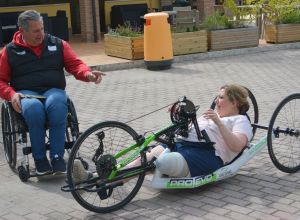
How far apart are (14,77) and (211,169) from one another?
75.1 inches

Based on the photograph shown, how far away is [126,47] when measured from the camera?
11.7 meters

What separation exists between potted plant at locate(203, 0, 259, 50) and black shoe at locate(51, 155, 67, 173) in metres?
8.48

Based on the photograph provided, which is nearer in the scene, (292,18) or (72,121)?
(72,121)

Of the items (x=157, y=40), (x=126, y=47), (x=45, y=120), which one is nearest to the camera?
(x=45, y=120)

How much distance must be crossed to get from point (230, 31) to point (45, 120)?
29.2 ft

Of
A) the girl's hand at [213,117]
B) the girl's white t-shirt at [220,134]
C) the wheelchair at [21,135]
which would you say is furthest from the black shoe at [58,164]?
the girl's hand at [213,117]

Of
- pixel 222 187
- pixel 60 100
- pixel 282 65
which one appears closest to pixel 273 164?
pixel 222 187

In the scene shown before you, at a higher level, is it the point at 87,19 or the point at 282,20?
the point at 87,19

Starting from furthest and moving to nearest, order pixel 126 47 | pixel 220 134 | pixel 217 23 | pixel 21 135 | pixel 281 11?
pixel 281 11
pixel 217 23
pixel 126 47
pixel 21 135
pixel 220 134

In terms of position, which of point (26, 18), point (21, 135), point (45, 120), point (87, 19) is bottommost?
point (21, 135)

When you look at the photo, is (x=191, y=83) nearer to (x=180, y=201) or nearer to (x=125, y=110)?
(x=125, y=110)

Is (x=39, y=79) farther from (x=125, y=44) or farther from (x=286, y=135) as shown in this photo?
(x=125, y=44)

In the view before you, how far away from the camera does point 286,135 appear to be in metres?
4.98

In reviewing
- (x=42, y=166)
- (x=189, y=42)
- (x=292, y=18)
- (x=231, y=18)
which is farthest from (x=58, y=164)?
(x=292, y=18)
